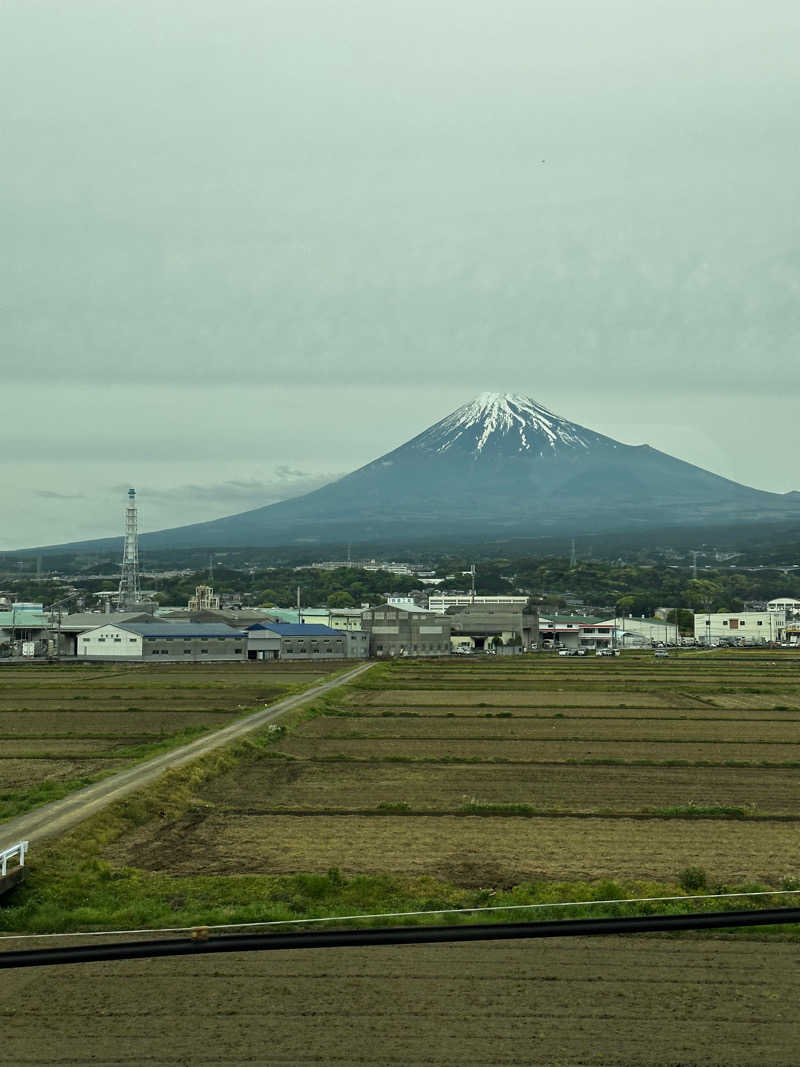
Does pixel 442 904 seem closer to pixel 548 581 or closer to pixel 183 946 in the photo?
pixel 183 946

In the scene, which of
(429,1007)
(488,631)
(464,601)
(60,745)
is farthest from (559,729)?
(464,601)

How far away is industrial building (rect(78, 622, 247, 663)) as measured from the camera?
62.4 metres

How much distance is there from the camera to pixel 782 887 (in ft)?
38.8

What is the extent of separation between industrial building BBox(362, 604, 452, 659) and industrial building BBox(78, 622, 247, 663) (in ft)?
30.9

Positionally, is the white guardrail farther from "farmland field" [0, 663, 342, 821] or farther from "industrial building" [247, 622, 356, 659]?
"industrial building" [247, 622, 356, 659]

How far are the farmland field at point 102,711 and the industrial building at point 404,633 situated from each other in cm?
1204

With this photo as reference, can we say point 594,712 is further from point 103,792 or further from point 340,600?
point 340,600

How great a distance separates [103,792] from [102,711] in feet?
53.0

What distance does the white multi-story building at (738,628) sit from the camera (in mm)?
90250

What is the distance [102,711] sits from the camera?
32969 mm

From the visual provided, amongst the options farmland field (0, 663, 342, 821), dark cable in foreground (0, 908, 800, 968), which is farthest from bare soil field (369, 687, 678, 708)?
dark cable in foreground (0, 908, 800, 968)

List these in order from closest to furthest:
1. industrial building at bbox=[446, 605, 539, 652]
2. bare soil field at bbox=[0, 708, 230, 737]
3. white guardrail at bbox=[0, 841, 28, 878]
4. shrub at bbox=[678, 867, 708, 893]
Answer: white guardrail at bbox=[0, 841, 28, 878] → shrub at bbox=[678, 867, 708, 893] → bare soil field at bbox=[0, 708, 230, 737] → industrial building at bbox=[446, 605, 539, 652]

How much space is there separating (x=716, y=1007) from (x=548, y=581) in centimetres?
14703

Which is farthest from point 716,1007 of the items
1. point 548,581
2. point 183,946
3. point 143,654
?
point 548,581
